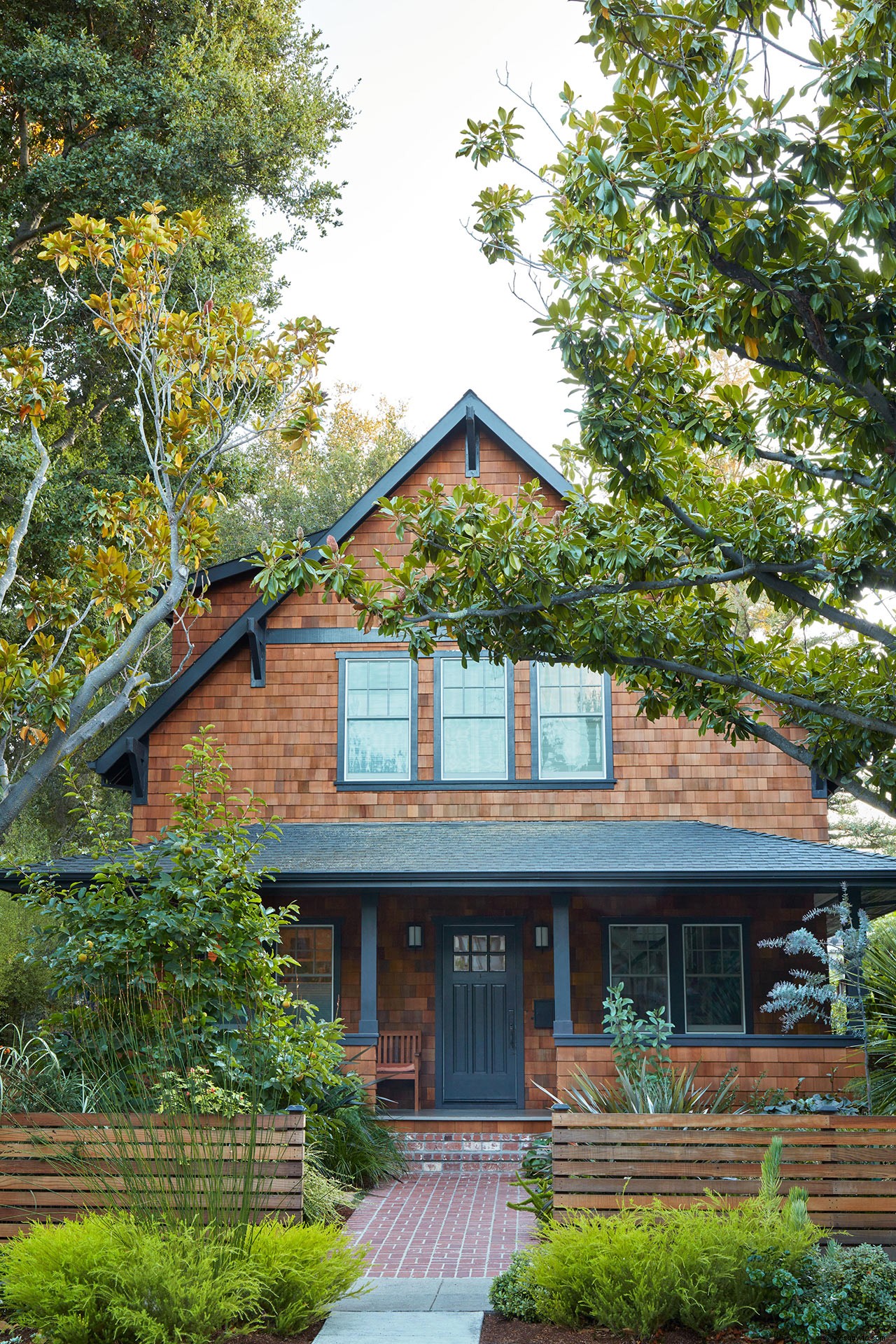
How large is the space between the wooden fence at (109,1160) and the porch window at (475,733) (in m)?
7.08

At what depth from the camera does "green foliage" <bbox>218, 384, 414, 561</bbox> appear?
98.4 ft

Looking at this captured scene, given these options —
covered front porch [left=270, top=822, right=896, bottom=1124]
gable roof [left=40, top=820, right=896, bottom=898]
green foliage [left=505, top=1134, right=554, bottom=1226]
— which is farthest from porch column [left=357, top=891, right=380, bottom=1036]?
green foliage [left=505, top=1134, right=554, bottom=1226]

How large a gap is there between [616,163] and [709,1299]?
18.4 feet

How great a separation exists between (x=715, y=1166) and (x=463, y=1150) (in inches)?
211

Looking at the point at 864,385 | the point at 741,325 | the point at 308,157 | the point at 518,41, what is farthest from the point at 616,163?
the point at 308,157

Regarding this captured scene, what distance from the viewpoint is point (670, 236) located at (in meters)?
6.90

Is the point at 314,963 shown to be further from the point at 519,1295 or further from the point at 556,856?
the point at 519,1295

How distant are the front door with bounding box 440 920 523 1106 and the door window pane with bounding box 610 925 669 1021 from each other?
1144 mm

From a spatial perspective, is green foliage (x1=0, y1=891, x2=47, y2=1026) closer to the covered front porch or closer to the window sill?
the covered front porch

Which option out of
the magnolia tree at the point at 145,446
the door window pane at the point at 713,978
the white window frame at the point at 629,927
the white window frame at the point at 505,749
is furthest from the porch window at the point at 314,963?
the door window pane at the point at 713,978

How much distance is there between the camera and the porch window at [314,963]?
1355cm

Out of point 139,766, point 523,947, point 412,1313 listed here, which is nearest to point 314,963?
point 523,947

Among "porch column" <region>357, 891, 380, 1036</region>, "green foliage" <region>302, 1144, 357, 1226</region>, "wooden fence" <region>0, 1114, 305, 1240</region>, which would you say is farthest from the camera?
"porch column" <region>357, 891, 380, 1036</region>

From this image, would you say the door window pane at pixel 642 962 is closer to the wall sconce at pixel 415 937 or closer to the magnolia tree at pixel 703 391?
the wall sconce at pixel 415 937
